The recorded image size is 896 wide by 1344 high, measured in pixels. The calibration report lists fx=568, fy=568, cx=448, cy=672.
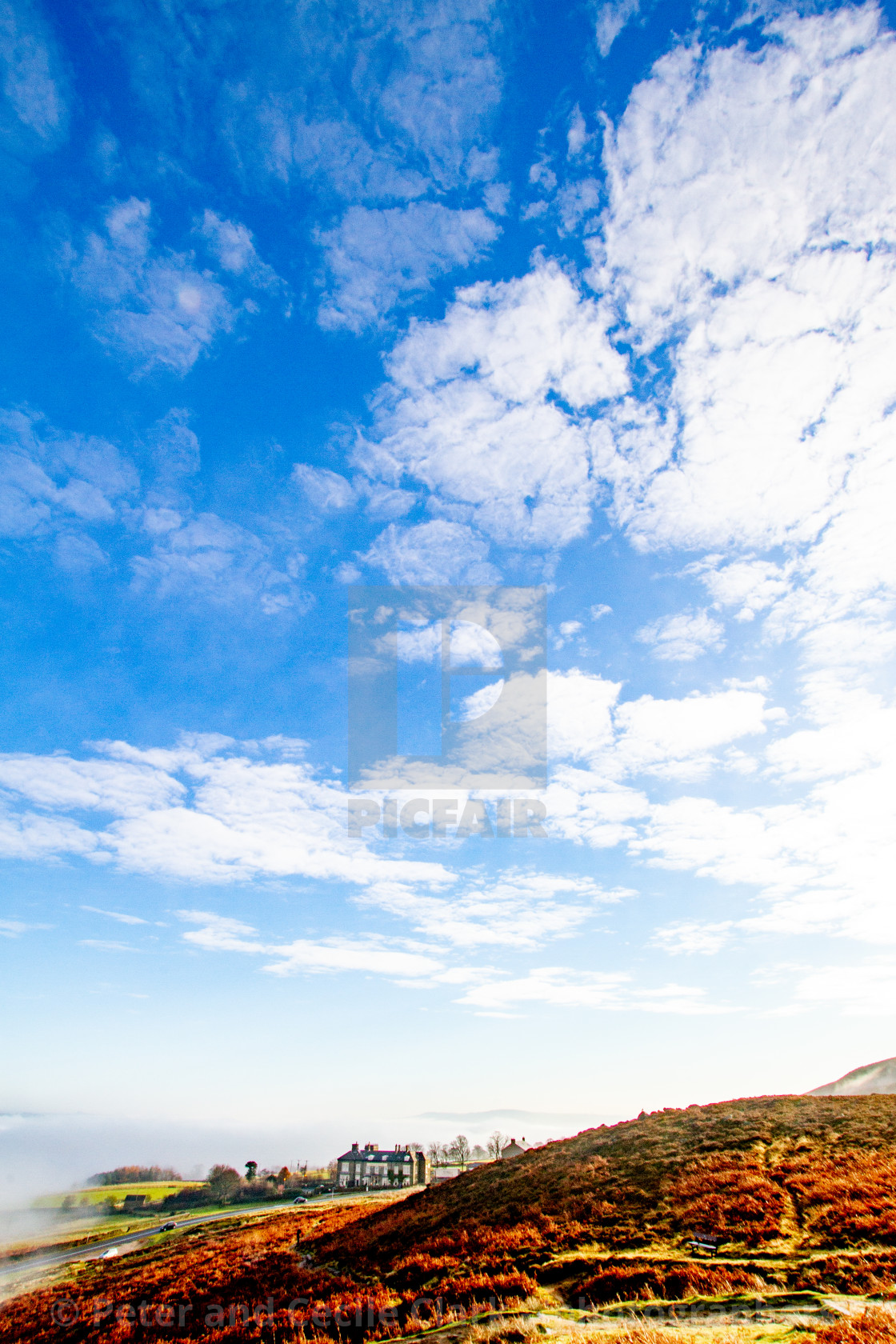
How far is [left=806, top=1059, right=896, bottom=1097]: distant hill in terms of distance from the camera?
4656 inches

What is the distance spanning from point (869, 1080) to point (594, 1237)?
14938 cm

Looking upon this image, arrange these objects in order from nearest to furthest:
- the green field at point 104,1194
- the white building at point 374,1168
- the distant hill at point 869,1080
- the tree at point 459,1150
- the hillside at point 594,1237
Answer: the hillside at point 594,1237 → the white building at point 374,1168 → the distant hill at point 869,1080 → the green field at point 104,1194 → the tree at point 459,1150

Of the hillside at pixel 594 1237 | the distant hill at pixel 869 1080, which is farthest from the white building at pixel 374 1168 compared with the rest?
the distant hill at pixel 869 1080

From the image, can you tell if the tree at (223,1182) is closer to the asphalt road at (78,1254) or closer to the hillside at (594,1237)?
the asphalt road at (78,1254)

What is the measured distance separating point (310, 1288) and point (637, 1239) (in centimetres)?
1432

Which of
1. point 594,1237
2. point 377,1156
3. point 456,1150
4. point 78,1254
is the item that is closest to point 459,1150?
point 456,1150

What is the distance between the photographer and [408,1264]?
77.0 feet

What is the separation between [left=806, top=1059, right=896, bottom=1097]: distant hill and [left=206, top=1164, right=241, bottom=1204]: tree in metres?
117

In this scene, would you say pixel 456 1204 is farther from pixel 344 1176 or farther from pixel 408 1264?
pixel 344 1176

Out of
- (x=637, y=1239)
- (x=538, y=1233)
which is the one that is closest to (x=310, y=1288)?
(x=538, y=1233)

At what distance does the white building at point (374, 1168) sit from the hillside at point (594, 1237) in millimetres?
71065

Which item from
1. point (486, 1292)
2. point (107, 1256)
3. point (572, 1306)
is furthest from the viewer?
point (107, 1256)

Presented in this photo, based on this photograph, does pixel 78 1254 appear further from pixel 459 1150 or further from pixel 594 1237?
pixel 459 1150

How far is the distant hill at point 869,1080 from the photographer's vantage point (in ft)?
388
